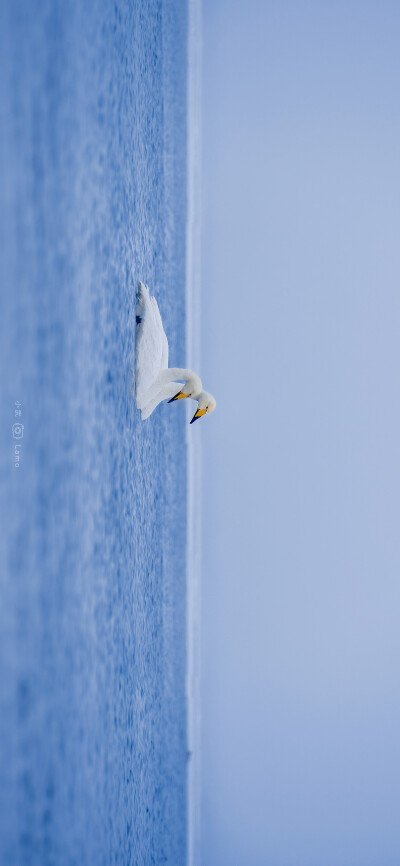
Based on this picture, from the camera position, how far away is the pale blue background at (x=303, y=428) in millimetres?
1077

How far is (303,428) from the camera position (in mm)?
1105

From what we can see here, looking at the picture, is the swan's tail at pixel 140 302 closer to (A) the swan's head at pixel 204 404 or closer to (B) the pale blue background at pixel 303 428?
(A) the swan's head at pixel 204 404

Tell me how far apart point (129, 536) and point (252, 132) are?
818 mm

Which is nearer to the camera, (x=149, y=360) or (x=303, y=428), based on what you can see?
(x=149, y=360)

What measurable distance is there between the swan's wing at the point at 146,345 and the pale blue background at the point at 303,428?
1.75 feet

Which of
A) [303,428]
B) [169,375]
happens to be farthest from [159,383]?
[303,428]

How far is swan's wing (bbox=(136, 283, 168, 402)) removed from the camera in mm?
586

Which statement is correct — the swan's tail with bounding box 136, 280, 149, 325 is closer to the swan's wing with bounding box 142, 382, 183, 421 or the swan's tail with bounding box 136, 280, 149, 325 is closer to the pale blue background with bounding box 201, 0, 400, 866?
the swan's wing with bounding box 142, 382, 183, 421

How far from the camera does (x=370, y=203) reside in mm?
1076

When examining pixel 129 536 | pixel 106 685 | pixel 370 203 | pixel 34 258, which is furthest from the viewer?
pixel 370 203

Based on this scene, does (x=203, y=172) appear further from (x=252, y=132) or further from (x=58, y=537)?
(x=58, y=537)

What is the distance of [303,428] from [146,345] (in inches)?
22.5

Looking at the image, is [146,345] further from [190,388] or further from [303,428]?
[303,428]

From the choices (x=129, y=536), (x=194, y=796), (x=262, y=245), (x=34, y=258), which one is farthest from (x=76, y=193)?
(x=194, y=796)
